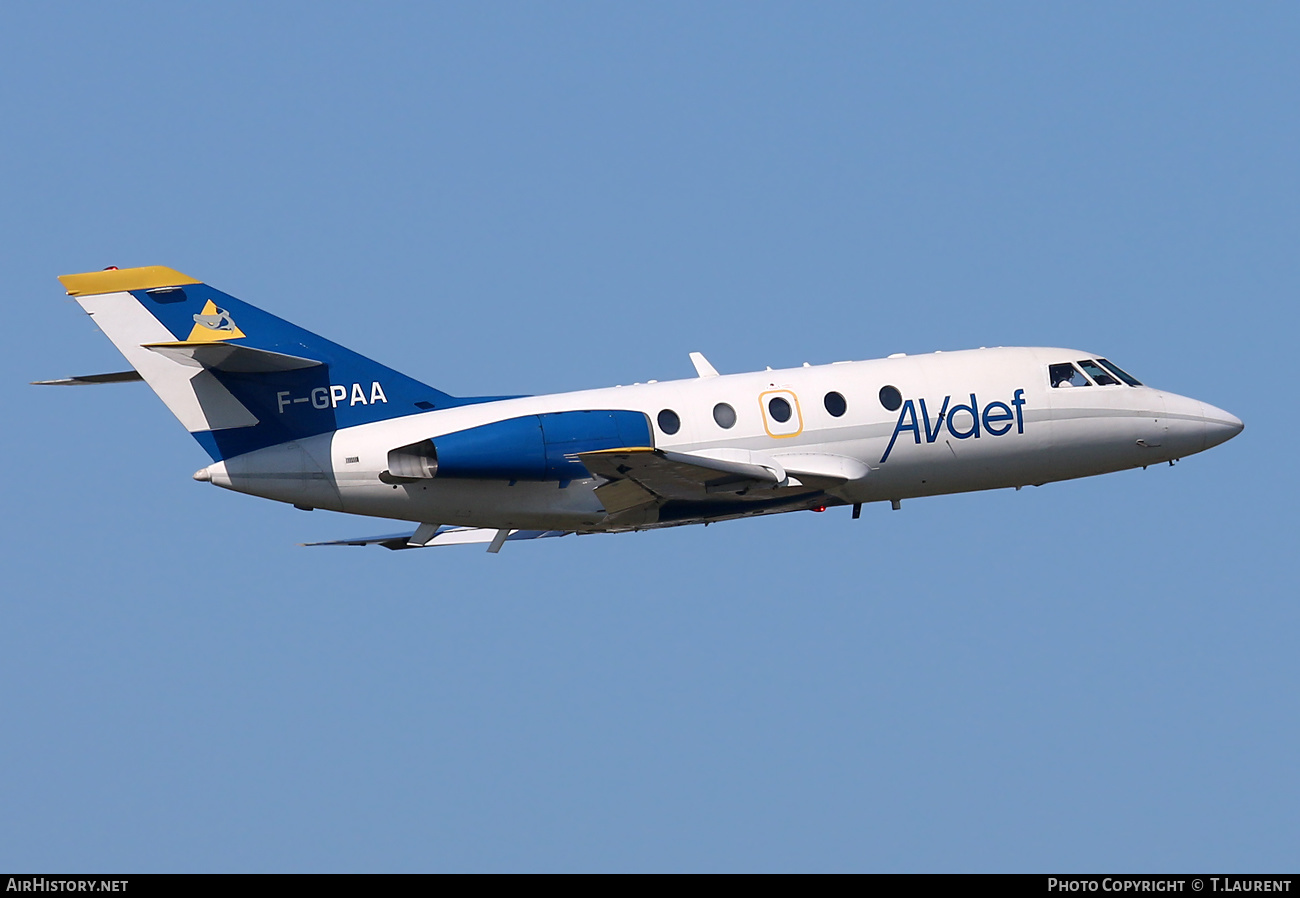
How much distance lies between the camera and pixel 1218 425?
3141 cm

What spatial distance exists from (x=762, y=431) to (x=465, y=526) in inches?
213

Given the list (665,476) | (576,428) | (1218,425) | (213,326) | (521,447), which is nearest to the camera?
(665,476)

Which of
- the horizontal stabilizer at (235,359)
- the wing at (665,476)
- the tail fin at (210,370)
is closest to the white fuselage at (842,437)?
the tail fin at (210,370)

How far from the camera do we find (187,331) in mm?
27969

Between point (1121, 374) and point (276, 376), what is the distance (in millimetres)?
15353

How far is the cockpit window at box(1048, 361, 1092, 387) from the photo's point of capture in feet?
100

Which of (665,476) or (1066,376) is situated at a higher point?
(1066,376)

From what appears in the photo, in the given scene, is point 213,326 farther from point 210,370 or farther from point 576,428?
point 576,428

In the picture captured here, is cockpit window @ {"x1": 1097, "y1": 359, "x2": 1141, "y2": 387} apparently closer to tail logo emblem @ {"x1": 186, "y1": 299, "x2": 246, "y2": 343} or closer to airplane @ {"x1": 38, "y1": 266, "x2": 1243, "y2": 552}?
airplane @ {"x1": 38, "y1": 266, "x2": 1243, "y2": 552}

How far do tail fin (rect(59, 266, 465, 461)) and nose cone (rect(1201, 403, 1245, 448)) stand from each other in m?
15.5

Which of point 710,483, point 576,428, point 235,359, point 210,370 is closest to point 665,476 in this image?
point 710,483
